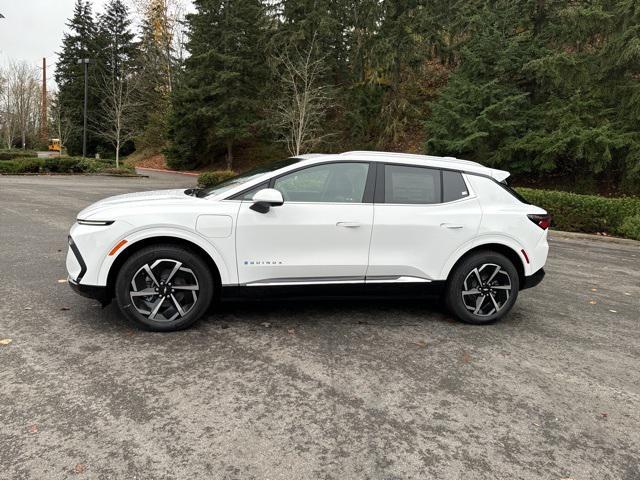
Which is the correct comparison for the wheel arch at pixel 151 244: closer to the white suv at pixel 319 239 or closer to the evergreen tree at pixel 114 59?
the white suv at pixel 319 239

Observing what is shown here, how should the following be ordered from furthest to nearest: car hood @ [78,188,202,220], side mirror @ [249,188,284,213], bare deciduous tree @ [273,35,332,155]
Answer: bare deciduous tree @ [273,35,332,155], car hood @ [78,188,202,220], side mirror @ [249,188,284,213]

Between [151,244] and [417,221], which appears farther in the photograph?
[417,221]

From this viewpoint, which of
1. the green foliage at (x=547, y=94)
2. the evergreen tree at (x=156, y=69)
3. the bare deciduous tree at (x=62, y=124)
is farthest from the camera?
the bare deciduous tree at (x=62, y=124)

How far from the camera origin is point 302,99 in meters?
26.2

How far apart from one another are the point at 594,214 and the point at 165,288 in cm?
1095

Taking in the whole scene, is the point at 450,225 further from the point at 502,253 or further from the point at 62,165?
the point at 62,165

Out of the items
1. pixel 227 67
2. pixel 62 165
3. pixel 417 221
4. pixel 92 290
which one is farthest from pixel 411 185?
pixel 227 67

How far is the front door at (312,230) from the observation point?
3.83 metres

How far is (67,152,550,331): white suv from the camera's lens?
12.2 ft

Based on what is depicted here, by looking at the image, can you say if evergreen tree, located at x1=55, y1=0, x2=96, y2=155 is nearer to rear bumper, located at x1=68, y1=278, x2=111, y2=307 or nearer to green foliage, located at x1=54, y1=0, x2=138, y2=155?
green foliage, located at x1=54, y1=0, x2=138, y2=155

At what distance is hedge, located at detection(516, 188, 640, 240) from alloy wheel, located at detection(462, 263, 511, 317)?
26.9 ft

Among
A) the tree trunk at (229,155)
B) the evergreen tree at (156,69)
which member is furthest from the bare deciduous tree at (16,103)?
the tree trunk at (229,155)

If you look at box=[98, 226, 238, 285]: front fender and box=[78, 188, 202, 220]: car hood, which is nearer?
box=[98, 226, 238, 285]: front fender

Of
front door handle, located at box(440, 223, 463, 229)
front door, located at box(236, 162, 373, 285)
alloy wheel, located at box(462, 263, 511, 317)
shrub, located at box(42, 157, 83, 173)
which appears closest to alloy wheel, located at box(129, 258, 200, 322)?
front door, located at box(236, 162, 373, 285)
